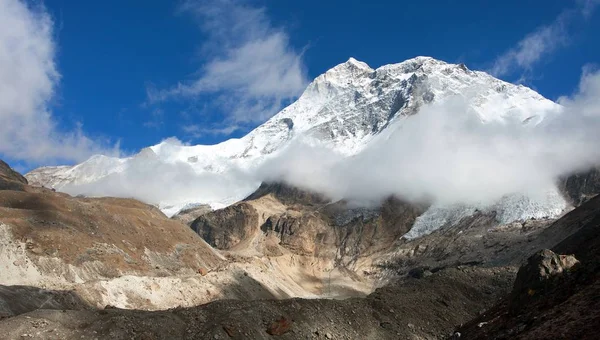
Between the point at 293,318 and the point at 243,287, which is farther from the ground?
the point at 243,287

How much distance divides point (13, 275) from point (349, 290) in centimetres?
10082

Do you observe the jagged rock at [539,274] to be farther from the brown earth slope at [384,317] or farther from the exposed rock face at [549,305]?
the brown earth slope at [384,317]

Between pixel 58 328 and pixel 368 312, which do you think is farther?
pixel 368 312

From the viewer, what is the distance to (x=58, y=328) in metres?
33.7

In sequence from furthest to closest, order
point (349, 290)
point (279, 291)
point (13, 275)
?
point (349, 290), point (279, 291), point (13, 275)

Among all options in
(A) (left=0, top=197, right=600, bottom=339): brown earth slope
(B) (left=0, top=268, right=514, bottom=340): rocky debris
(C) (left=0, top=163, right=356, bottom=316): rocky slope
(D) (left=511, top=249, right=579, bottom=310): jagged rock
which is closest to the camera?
(A) (left=0, top=197, right=600, bottom=339): brown earth slope

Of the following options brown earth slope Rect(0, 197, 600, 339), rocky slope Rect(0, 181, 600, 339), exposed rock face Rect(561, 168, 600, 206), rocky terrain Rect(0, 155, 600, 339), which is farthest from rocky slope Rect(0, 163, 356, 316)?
exposed rock face Rect(561, 168, 600, 206)

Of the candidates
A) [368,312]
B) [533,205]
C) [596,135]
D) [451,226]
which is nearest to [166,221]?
[368,312]

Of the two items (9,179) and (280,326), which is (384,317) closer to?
(280,326)

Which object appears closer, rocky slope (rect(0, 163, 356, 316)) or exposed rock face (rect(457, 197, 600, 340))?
exposed rock face (rect(457, 197, 600, 340))

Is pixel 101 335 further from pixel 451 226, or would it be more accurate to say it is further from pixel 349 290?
pixel 451 226

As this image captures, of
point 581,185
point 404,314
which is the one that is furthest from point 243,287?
point 581,185

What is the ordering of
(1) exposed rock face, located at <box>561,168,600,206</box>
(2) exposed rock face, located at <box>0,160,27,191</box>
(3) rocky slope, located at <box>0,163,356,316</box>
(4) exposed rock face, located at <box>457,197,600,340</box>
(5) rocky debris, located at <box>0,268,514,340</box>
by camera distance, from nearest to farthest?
(4) exposed rock face, located at <box>457,197,600,340</box>
(5) rocky debris, located at <box>0,268,514,340</box>
(3) rocky slope, located at <box>0,163,356,316</box>
(2) exposed rock face, located at <box>0,160,27,191</box>
(1) exposed rock face, located at <box>561,168,600,206</box>

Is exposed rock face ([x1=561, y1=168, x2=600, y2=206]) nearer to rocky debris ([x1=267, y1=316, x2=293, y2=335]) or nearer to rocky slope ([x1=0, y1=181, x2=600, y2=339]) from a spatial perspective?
rocky slope ([x1=0, y1=181, x2=600, y2=339])
